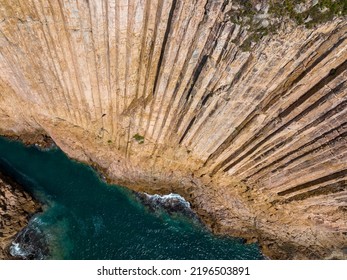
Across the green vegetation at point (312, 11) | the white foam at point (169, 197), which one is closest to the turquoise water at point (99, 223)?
the white foam at point (169, 197)

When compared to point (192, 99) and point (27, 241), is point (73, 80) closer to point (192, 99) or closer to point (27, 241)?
point (192, 99)

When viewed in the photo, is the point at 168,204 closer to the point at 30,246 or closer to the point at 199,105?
the point at 199,105

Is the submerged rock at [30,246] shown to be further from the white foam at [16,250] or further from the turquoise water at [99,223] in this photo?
the turquoise water at [99,223]

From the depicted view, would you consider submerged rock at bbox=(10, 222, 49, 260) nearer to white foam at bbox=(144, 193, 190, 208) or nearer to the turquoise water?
the turquoise water

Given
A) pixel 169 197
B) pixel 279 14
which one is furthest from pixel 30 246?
pixel 279 14

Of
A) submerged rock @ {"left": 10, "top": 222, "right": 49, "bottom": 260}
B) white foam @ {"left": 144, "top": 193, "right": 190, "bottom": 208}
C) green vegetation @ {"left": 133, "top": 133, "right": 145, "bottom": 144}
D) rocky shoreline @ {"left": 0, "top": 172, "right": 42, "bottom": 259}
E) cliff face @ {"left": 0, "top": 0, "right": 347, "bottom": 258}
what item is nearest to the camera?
cliff face @ {"left": 0, "top": 0, "right": 347, "bottom": 258}

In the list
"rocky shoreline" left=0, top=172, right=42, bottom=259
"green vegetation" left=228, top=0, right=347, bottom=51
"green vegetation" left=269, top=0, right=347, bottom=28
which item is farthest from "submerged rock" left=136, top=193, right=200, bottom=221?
"green vegetation" left=269, top=0, right=347, bottom=28
